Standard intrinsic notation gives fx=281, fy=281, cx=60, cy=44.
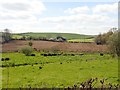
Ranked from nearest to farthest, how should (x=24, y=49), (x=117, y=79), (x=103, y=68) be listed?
(x=117, y=79) → (x=103, y=68) → (x=24, y=49)

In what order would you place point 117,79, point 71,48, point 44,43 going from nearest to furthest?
1. point 117,79
2. point 71,48
3. point 44,43

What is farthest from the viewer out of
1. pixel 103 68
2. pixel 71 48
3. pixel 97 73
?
pixel 71 48

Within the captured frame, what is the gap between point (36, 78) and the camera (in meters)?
27.4

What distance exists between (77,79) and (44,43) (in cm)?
5576

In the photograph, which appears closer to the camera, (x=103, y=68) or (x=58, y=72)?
(x=58, y=72)

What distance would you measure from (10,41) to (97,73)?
187ft

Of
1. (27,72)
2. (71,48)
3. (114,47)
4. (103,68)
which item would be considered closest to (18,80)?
(27,72)

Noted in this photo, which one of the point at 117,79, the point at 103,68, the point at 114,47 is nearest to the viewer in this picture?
the point at 117,79

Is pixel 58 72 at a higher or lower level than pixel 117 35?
lower

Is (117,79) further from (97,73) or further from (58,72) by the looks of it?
(58,72)

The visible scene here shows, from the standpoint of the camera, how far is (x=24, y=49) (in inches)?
2354

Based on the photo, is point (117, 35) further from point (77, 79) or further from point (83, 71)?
point (77, 79)

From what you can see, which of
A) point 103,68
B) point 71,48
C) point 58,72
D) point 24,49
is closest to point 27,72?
point 58,72

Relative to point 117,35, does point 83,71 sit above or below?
below
